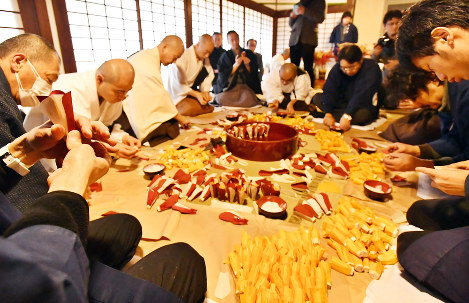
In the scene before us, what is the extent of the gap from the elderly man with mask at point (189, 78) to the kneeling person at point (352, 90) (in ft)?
6.88

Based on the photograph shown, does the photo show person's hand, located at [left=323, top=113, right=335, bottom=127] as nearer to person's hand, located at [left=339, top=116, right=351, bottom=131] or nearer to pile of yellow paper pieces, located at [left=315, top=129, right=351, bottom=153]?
person's hand, located at [left=339, top=116, right=351, bottom=131]

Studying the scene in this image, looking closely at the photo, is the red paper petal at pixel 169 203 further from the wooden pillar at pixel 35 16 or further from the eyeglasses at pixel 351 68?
the wooden pillar at pixel 35 16

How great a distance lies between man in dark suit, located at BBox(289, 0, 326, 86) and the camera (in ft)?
17.5

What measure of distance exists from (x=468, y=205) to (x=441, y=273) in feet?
1.94

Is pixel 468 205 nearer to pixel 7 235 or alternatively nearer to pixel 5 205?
pixel 7 235

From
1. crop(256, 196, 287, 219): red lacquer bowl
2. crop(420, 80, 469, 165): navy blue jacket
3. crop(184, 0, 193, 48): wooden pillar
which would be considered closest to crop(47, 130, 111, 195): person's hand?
crop(256, 196, 287, 219): red lacquer bowl

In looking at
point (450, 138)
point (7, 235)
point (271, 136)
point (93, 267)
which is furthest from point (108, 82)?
point (450, 138)

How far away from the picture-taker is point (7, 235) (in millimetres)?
556

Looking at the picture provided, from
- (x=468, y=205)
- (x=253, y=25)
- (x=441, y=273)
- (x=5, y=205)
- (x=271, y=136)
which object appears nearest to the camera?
(x=5, y=205)

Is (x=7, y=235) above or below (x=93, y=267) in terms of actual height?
above

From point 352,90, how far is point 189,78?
8.88ft

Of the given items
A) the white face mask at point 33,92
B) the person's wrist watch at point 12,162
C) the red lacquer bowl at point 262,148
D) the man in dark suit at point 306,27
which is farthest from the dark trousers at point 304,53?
the person's wrist watch at point 12,162

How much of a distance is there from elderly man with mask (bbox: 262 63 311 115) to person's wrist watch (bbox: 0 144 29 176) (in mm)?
4180

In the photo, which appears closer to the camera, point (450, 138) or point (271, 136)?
point (450, 138)
